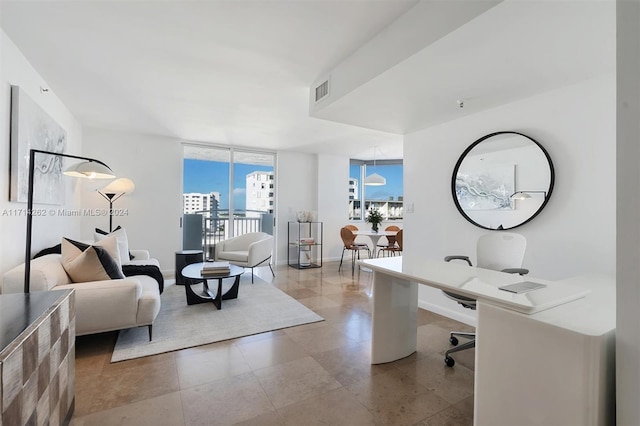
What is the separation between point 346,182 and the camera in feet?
22.6

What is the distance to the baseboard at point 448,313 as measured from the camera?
2986mm

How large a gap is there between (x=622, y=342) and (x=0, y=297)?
2.66 metres

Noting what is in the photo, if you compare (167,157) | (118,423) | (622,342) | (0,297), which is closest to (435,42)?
(622,342)

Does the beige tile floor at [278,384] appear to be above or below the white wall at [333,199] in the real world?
below

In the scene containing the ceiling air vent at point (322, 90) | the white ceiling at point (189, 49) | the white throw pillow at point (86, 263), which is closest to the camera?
the white ceiling at point (189, 49)

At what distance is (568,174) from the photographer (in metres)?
2.35

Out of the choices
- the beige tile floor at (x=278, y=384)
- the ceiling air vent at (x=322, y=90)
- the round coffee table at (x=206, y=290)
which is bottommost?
the beige tile floor at (x=278, y=384)

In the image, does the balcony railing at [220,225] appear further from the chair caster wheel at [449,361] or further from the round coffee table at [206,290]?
the chair caster wheel at [449,361]

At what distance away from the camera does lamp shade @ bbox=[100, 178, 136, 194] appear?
4.30 meters

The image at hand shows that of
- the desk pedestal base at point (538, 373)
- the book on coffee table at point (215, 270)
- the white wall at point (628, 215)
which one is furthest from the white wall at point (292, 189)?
the white wall at point (628, 215)

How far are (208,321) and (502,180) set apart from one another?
3316 millimetres

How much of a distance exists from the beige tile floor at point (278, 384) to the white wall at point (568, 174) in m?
0.97

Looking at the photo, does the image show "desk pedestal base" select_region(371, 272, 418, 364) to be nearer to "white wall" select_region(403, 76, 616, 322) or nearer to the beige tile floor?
the beige tile floor

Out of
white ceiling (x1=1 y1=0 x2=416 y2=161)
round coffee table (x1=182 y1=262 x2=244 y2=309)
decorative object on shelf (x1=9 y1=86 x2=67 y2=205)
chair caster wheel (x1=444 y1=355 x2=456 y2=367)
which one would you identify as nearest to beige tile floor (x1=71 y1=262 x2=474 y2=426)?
chair caster wheel (x1=444 y1=355 x2=456 y2=367)
